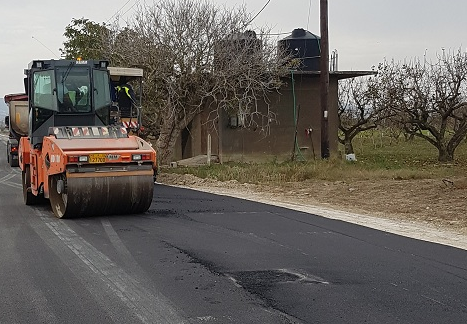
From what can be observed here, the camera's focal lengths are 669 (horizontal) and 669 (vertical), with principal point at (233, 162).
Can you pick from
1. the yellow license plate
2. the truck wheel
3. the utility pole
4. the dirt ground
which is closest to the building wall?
the utility pole

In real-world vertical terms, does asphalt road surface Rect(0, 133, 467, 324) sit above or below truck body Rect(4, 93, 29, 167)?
below

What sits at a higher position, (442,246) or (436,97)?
(436,97)

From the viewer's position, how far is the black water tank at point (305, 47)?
2686 centimetres

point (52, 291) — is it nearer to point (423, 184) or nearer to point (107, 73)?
point (107, 73)

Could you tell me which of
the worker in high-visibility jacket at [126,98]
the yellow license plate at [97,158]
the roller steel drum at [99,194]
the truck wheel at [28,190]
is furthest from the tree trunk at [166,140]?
the yellow license plate at [97,158]

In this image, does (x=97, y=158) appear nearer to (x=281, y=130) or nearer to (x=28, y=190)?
(x=28, y=190)

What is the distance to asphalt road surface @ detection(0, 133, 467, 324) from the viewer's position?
6.05 m

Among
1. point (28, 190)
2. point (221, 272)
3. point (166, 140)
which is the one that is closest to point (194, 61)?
point (166, 140)

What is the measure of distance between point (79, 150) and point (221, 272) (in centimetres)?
474

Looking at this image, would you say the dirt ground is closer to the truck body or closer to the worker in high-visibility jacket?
the worker in high-visibility jacket

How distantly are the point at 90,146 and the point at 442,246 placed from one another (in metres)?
5.98

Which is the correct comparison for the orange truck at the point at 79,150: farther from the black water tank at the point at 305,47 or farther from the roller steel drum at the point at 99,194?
the black water tank at the point at 305,47

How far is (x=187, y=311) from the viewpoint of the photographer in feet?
19.8

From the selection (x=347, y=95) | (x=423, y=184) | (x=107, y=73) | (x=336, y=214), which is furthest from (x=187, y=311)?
(x=347, y=95)
